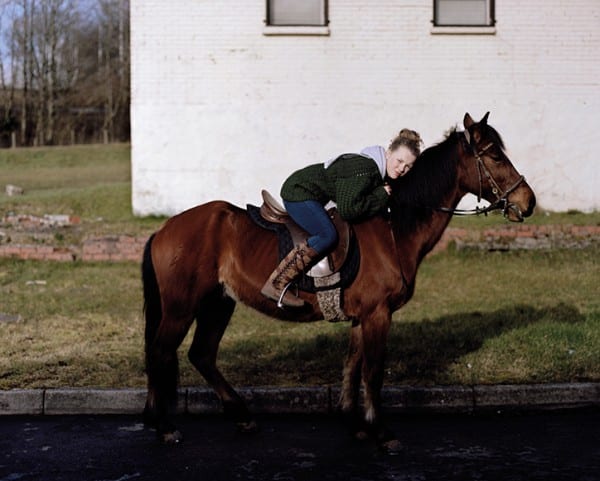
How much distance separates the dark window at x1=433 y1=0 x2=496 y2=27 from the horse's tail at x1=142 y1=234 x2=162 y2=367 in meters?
12.7

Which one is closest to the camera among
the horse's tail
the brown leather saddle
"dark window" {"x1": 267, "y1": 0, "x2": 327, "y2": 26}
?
the brown leather saddle

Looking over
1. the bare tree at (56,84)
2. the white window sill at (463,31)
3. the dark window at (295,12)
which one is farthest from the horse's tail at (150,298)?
the bare tree at (56,84)

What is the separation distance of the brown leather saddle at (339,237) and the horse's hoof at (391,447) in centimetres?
120

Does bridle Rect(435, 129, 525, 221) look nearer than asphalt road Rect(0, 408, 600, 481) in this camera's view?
No

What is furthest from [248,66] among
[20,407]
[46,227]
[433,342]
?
[20,407]

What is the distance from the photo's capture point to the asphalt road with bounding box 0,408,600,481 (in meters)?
6.47

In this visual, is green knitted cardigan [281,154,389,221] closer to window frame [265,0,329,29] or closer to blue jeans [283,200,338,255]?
blue jeans [283,200,338,255]

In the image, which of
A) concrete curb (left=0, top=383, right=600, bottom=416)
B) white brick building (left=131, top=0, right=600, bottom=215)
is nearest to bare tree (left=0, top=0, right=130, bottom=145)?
white brick building (left=131, top=0, right=600, bottom=215)

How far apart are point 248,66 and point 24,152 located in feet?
66.1

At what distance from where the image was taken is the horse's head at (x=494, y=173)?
7328 millimetres

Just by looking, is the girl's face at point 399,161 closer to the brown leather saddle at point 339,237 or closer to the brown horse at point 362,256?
the brown horse at point 362,256

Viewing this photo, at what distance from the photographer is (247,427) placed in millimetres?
7480

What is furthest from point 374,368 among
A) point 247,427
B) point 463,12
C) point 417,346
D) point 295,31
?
point 463,12

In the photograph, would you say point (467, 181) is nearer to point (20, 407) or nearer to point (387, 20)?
point (20, 407)
